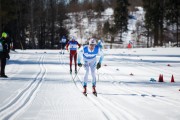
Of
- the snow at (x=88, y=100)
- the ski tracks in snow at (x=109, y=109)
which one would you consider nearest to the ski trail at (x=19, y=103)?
the snow at (x=88, y=100)

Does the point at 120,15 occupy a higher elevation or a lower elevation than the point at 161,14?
higher

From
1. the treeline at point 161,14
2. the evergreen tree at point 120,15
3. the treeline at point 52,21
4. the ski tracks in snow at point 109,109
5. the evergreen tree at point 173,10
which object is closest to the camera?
the ski tracks in snow at point 109,109

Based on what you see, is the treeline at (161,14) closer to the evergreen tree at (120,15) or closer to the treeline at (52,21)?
the treeline at (52,21)

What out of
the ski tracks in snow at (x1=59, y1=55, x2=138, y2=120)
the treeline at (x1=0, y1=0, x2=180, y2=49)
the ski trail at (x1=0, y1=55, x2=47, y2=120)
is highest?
the treeline at (x1=0, y1=0, x2=180, y2=49)

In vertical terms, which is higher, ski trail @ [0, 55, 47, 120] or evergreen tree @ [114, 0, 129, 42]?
evergreen tree @ [114, 0, 129, 42]

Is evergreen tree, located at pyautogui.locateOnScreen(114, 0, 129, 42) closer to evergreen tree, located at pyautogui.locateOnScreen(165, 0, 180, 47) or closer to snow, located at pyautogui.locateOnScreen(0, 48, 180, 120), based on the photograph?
evergreen tree, located at pyautogui.locateOnScreen(165, 0, 180, 47)

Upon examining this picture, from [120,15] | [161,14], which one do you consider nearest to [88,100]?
[161,14]

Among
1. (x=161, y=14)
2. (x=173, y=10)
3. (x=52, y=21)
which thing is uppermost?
(x=173, y=10)

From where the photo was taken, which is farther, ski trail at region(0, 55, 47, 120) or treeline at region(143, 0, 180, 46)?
treeline at region(143, 0, 180, 46)

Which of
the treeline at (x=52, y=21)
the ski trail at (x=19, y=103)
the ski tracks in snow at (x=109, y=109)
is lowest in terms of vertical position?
the ski tracks in snow at (x=109, y=109)

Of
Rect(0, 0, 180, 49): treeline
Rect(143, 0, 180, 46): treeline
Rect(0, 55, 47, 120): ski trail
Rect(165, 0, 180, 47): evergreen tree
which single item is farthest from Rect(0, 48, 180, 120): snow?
Rect(143, 0, 180, 46): treeline

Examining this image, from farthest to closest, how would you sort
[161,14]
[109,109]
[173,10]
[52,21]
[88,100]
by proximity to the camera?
1. [52,21]
2. [161,14]
3. [173,10]
4. [88,100]
5. [109,109]

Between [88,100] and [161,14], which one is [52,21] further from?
[88,100]

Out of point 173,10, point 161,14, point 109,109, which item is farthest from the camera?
point 161,14
